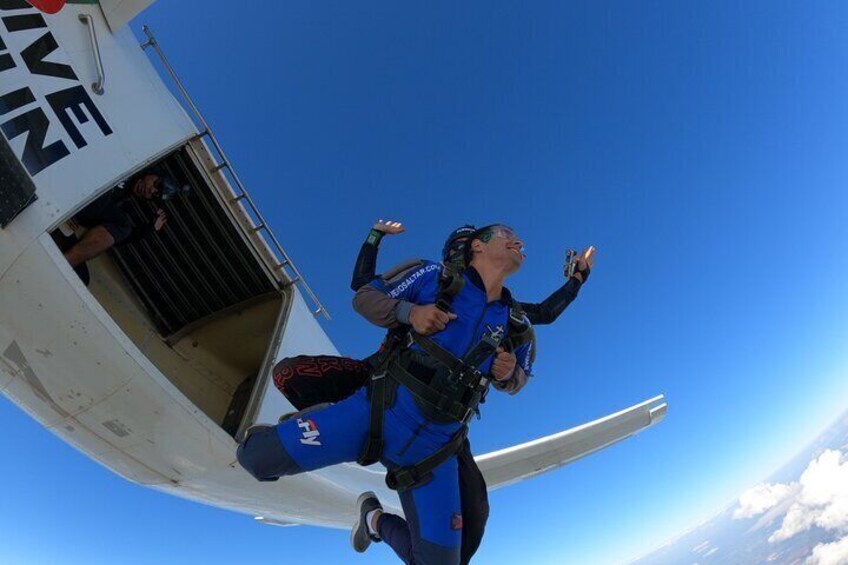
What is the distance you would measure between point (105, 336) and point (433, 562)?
2.63m

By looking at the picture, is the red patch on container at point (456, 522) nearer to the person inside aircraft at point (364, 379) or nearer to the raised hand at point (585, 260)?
the person inside aircraft at point (364, 379)

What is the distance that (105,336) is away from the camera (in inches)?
127

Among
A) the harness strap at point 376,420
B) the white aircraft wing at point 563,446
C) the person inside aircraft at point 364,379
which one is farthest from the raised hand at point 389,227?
the white aircraft wing at point 563,446

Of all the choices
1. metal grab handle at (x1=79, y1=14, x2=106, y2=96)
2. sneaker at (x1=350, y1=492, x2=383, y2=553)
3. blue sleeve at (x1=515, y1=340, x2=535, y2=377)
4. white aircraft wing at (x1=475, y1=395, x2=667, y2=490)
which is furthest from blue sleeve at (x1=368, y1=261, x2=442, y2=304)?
white aircraft wing at (x1=475, y1=395, x2=667, y2=490)

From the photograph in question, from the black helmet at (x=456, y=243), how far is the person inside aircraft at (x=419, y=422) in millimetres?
302

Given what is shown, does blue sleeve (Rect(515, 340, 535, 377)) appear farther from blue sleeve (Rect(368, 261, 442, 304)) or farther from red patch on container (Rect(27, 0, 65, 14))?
red patch on container (Rect(27, 0, 65, 14))

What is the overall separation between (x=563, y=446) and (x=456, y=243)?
467 centimetres

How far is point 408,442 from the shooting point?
116 inches

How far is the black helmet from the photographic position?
345 centimetres

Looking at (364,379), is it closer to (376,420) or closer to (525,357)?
(376,420)

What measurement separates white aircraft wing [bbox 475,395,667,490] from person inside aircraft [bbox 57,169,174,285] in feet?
18.6

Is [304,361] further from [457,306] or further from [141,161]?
[141,161]

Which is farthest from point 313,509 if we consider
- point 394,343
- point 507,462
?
point 394,343

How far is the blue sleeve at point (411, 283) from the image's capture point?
3.07m
